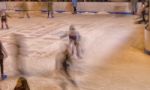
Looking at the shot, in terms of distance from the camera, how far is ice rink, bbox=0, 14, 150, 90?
7.44 m

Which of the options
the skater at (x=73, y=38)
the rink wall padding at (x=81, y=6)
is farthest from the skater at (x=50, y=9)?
the skater at (x=73, y=38)

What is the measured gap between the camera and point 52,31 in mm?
15109

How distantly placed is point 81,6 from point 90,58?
41.6ft

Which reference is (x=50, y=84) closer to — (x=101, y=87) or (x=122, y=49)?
(x=101, y=87)

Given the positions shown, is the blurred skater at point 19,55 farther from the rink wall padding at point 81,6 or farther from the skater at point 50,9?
the rink wall padding at point 81,6

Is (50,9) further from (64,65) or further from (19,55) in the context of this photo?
(64,65)

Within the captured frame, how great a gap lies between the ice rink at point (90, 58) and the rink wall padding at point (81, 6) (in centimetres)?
396

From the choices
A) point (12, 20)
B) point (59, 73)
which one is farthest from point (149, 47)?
point (12, 20)

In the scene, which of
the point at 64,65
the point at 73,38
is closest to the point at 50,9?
the point at 73,38

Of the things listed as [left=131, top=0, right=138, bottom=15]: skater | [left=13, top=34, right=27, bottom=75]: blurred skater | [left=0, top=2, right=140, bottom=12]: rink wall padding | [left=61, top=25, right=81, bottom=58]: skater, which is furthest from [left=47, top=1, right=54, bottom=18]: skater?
[left=13, top=34, right=27, bottom=75]: blurred skater

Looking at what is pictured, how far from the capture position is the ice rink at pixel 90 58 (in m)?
7.44

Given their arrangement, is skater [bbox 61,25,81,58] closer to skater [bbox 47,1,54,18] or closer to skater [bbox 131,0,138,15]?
skater [bbox 131,0,138,15]

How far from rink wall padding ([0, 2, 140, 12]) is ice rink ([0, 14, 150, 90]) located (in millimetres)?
3965

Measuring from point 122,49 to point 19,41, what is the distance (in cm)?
418
